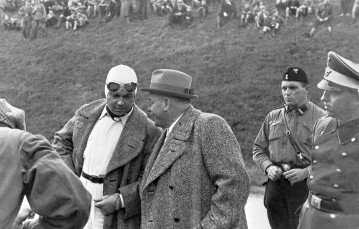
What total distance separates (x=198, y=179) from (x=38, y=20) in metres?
18.2

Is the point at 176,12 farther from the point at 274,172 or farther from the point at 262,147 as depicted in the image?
the point at 274,172

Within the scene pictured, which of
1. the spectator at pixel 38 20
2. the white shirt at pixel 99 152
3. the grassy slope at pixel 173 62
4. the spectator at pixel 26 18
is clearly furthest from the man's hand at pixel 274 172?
the spectator at pixel 26 18

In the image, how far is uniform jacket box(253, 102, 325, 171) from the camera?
574 centimetres

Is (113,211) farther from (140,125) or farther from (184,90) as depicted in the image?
(184,90)

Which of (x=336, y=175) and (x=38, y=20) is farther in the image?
(x=38, y=20)

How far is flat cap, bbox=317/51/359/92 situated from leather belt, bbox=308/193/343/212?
0.74m

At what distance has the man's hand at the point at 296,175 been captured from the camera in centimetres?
556

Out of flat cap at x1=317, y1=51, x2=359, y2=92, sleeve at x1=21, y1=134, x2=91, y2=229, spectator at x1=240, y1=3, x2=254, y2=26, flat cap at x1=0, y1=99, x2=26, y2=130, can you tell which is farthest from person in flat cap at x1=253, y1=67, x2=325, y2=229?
spectator at x1=240, y1=3, x2=254, y2=26

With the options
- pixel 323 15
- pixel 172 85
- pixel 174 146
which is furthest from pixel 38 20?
pixel 174 146

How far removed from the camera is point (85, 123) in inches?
183

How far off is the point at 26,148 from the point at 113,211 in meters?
1.94

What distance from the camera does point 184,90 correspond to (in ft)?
13.5

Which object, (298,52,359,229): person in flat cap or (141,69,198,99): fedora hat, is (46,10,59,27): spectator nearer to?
(141,69,198,99): fedora hat

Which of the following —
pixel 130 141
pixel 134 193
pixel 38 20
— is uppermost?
pixel 130 141
